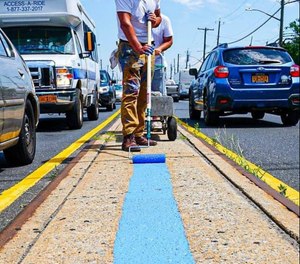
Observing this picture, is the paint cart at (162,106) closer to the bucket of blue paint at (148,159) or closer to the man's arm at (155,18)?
the man's arm at (155,18)

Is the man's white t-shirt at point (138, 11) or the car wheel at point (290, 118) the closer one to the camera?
the man's white t-shirt at point (138, 11)

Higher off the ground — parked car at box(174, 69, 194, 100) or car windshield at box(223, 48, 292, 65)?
car windshield at box(223, 48, 292, 65)

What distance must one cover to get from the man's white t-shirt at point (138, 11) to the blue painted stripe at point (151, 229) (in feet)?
8.23

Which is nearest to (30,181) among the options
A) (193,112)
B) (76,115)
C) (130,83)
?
(130,83)

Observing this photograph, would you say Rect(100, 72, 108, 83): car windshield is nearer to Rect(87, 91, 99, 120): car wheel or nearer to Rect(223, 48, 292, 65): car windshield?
Rect(87, 91, 99, 120): car wheel

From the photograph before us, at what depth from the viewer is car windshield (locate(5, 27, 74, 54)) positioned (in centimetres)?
1041

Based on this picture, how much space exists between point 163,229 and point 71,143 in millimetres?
5088

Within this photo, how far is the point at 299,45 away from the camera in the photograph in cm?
8112

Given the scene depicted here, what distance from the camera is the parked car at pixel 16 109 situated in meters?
4.75

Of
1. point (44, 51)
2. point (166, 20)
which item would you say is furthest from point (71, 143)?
point (44, 51)

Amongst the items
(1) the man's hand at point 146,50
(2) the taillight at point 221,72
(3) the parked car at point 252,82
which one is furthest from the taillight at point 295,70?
(1) the man's hand at point 146,50

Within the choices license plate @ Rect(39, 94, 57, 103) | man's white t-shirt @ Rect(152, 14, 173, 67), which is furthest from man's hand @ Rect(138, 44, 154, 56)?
license plate @ Rect(39, 94, 57, 103)

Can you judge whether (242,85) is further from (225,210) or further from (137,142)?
(225,210)

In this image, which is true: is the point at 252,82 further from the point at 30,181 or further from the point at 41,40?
the point at 30,181
